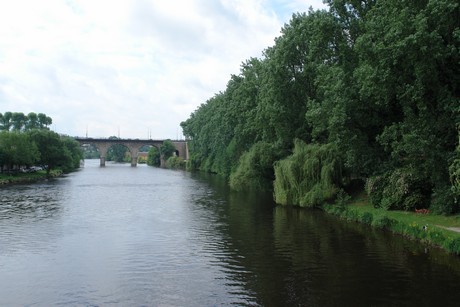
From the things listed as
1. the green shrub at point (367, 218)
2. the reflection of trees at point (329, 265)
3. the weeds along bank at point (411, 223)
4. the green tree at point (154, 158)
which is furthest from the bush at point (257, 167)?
the green tree at point (154, 158)

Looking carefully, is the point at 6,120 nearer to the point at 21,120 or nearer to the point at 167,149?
the point at 21,120

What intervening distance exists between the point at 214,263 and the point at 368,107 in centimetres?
1731

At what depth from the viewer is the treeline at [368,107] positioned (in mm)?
24406

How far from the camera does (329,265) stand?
1984 centimetres

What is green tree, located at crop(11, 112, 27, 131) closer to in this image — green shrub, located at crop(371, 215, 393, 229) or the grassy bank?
the grassy bank

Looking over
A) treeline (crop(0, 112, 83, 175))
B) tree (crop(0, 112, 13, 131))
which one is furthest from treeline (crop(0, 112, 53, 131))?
treeline (crop(0, 112, 83, 175))

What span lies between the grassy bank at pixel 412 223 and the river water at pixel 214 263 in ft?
2.40

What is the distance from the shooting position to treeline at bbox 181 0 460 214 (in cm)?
2441

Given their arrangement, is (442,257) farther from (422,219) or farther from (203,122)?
(203,122)

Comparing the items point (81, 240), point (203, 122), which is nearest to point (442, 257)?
point (81, 240)

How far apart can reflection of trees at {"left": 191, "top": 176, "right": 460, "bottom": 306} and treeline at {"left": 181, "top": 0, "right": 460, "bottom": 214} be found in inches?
185

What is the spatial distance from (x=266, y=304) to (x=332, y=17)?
27501 millimetres

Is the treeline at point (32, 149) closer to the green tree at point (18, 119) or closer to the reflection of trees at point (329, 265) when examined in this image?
the green tree at point (18, 119)

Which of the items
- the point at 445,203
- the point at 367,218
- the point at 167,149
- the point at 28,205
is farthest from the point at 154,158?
the point at 445,203
